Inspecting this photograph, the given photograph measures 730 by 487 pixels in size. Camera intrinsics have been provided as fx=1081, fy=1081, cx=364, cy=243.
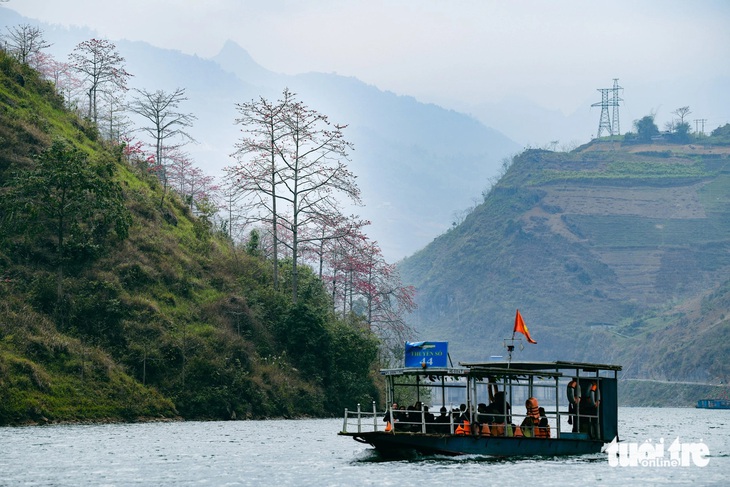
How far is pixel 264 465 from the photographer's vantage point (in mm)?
44250

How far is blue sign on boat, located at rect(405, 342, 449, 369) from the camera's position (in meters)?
44.3

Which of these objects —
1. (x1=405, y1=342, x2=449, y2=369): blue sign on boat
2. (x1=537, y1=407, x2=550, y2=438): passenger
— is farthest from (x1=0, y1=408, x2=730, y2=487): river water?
(x1=405, y1=342, x2=449, y2=369): blue sign on boat

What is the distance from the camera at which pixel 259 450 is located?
51312mm

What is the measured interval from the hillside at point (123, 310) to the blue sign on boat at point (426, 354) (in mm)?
30551

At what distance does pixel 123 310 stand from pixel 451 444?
39.5 m

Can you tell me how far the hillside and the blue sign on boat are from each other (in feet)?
100

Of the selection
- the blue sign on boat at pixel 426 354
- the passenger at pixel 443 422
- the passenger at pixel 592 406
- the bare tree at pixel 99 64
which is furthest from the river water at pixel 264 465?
the bare tree at pixel 99 64

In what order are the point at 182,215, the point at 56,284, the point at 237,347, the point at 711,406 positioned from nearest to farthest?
the point at 56,284, the point at 237,347, the point at 182,215, the point at 711,406

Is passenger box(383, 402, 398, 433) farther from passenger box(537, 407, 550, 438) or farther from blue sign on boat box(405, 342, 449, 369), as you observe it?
passenger box(537, 407, 550, 438)

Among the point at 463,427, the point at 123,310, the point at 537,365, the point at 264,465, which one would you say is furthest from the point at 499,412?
the point at 123,310

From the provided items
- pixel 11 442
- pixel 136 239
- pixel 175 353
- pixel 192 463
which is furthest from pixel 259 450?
pixel 136 239

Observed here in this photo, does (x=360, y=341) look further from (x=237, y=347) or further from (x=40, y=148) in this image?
(x=40, y=148)

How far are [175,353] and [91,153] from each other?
22.9m

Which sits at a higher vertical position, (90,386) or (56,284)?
(56,284)
